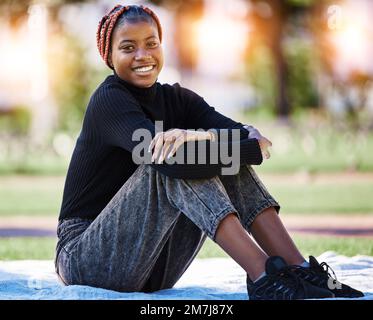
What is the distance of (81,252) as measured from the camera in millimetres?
3236

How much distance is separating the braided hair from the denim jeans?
71 centimetres

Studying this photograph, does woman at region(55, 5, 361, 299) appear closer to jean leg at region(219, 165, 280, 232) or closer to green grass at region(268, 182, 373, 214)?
jean leg at region(219, 165, 280, 232)

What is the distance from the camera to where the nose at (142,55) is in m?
3.37

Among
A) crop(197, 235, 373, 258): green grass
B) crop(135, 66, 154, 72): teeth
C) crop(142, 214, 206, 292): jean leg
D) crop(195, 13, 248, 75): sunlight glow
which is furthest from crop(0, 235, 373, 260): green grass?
crop(195, 13, 248, 75): sunlight glow

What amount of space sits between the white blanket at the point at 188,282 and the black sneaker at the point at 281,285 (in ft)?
1.02

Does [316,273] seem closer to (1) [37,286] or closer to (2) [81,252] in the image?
(2) [81,252]

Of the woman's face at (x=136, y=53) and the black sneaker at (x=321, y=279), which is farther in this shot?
the woman's face at (x=136, y=53)

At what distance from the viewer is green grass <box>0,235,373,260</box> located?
5.34m

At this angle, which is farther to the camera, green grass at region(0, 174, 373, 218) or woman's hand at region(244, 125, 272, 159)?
green grass at region(0, 174, 373, 218)

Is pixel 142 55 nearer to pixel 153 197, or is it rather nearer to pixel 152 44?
pixel 152 44


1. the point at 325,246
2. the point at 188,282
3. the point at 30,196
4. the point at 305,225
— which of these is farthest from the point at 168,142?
the point at 30,196

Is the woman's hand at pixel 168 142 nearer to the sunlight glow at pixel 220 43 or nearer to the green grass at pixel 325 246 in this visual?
the green grass at pixel 325 246

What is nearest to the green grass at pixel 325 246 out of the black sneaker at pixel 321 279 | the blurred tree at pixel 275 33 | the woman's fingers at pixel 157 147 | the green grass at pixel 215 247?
the green grass at pixel 215 247

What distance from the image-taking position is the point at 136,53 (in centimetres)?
339
